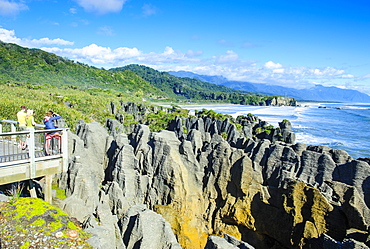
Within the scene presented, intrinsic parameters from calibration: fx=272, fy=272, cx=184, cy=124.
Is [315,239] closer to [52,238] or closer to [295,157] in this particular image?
[295,157]

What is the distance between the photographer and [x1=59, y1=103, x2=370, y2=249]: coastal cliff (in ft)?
22.7

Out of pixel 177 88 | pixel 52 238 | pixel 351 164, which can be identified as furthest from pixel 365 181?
pixel 177 88

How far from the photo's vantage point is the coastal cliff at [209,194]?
22.7 feet

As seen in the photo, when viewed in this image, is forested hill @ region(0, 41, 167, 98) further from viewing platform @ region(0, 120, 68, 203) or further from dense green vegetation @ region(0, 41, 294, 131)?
viewing platform @ region(0, 120, 68, 203)

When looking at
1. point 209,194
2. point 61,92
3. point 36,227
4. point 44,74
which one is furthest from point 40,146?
point 44,74

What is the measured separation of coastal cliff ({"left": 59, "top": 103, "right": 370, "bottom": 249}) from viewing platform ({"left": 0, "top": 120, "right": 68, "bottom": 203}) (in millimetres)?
528

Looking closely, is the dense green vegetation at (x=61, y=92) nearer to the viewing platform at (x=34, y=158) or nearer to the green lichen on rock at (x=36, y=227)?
the viewing platform at (x=34, y=158)

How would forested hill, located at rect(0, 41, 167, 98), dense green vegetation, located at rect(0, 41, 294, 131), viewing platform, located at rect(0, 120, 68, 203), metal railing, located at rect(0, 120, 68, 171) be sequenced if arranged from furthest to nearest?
forested hill, located at rect(0, 41, 167, 98) → dense green vegetation, located at rect(0, 41, 294, 131) → metal railing, located at rect(0, 120, 68, 171) → viewing platform, located at rect(0, 120, 68, 203)

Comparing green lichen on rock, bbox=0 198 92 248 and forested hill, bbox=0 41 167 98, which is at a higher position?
forested hill, bbox=0 41 167 98

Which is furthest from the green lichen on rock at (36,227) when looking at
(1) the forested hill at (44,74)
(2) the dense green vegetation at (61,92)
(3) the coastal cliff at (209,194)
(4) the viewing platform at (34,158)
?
(1) the forested hill at (44,74)

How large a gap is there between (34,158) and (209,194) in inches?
244

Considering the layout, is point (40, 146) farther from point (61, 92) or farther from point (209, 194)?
point (61, 92)

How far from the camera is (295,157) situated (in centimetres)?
1055

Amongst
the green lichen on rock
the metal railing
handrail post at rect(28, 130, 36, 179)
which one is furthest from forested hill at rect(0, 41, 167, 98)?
the green lichen on rock
